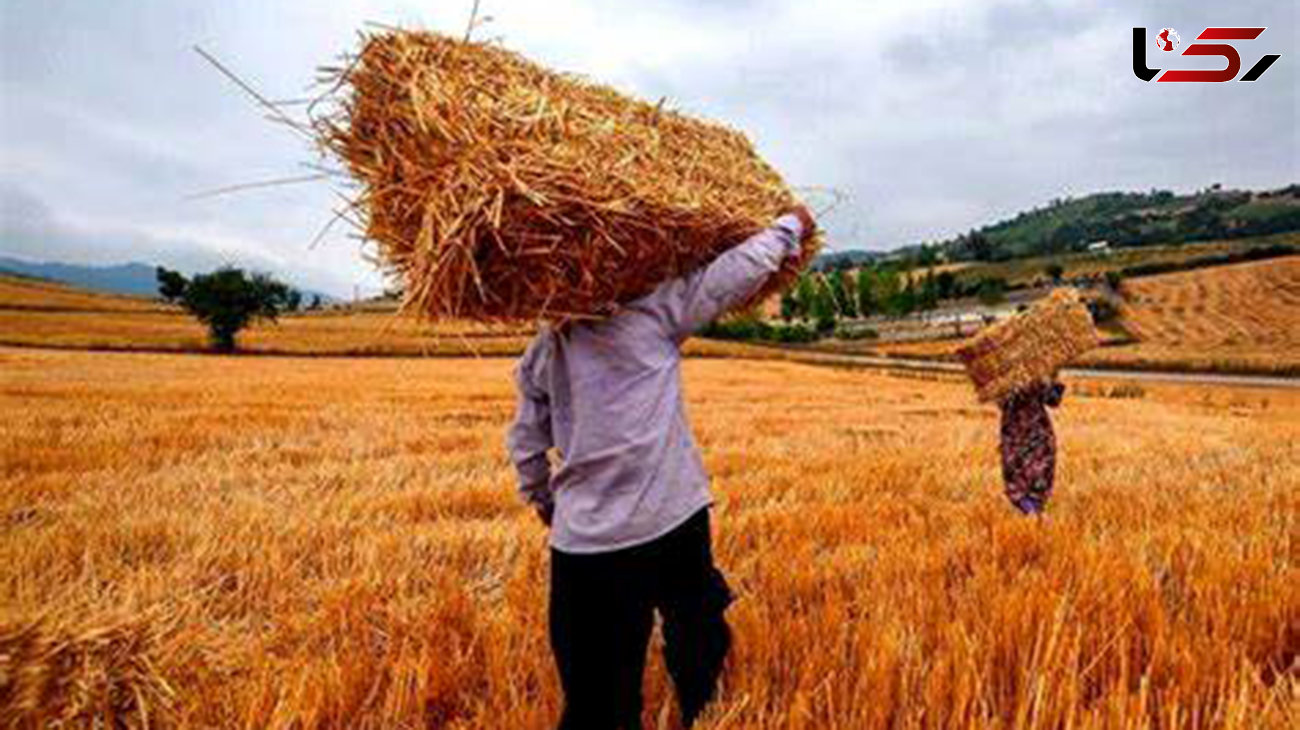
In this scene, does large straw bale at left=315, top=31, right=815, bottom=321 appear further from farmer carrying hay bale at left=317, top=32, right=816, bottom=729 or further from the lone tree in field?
the lone tree in field

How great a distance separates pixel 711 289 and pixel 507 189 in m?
0.80

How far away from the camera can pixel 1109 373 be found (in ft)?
182

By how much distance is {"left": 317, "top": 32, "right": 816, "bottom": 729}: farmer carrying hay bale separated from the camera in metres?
2.90

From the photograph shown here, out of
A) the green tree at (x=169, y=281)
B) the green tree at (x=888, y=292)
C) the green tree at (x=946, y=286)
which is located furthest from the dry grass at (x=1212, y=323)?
the green tree at (x=169, y=281)

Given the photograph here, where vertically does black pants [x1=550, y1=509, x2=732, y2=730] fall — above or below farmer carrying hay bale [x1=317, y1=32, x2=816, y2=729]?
below

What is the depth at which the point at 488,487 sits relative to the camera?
24.6 feet

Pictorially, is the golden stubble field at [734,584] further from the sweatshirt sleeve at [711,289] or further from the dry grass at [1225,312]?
the dry grass at [1225,312]

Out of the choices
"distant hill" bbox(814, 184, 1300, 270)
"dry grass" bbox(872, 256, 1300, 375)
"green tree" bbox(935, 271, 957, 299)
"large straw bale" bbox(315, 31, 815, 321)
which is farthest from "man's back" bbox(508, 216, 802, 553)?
"distant hill" bbox(814, 184, 1300, 270)

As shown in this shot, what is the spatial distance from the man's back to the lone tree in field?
60.1 m

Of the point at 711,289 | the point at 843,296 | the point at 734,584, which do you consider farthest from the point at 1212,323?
the point at 711,289

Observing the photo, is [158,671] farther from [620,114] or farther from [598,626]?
[620,114]

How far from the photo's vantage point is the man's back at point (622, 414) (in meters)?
2.97

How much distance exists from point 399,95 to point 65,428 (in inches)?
441

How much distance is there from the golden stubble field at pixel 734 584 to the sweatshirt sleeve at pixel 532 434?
1.90 feet
